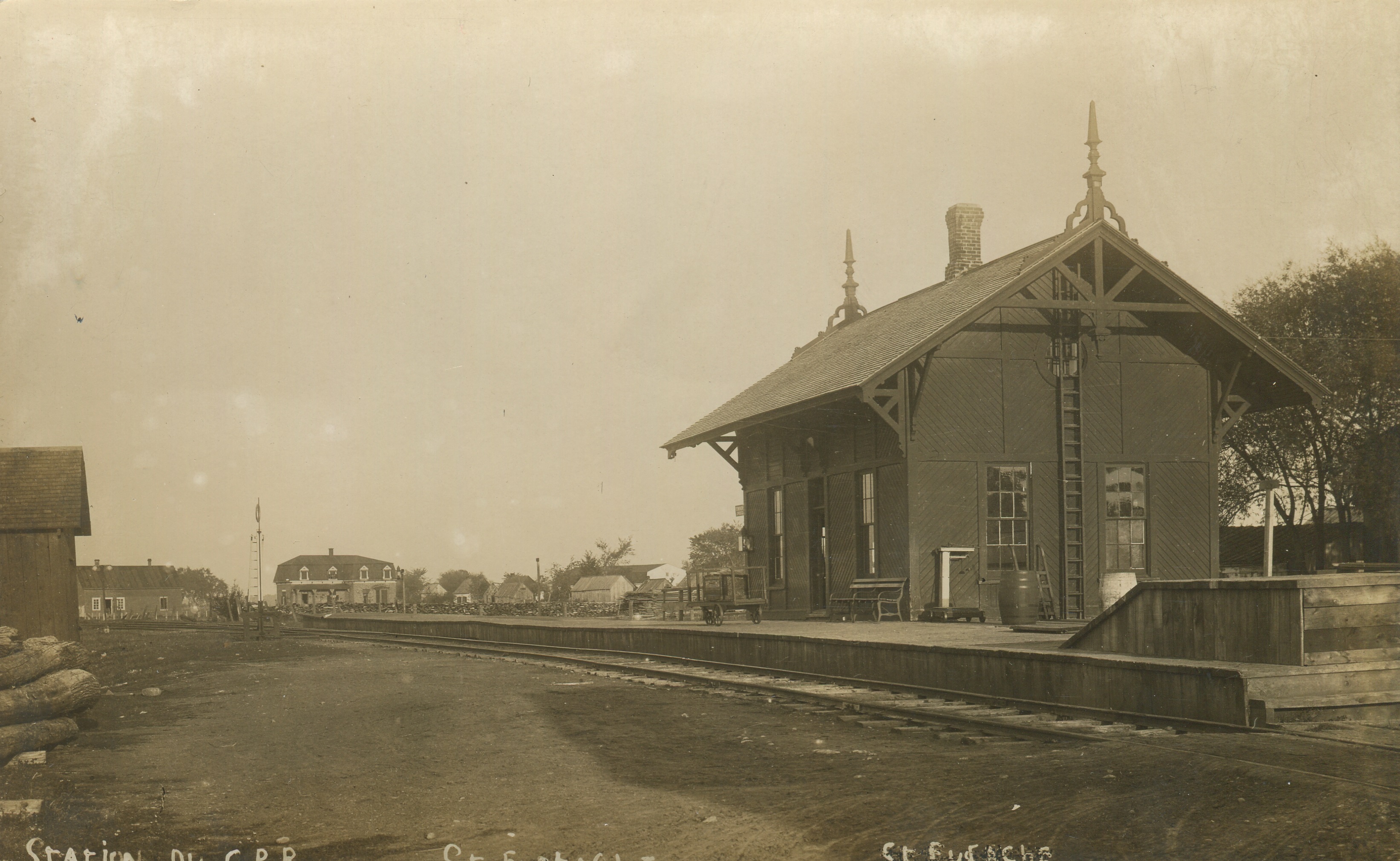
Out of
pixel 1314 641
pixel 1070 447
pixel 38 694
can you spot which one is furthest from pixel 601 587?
pixel 1314 641

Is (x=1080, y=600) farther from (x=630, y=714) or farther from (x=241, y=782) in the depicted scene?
(x=241, y=782)

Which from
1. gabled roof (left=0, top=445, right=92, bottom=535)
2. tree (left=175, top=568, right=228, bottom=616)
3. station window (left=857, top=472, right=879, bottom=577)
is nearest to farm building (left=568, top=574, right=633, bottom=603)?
tree (left=175, top=568, right=228, bottom=616)

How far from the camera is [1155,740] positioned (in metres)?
7.81

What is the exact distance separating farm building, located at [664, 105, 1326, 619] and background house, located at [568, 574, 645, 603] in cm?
7053

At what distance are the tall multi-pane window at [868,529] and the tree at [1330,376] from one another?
1994 centimetres

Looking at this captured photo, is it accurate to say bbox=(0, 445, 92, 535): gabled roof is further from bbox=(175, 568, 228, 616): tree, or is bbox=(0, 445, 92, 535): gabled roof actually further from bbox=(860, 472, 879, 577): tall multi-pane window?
bbox=(175, 568, 228, 616): tree

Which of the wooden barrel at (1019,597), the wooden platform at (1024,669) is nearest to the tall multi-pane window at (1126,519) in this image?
the wooden platform at (1024,669)

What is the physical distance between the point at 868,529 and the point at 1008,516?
2.46 metres

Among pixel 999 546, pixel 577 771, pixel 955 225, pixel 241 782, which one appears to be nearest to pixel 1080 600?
pixel 999 546

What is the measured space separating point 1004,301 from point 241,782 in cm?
1452

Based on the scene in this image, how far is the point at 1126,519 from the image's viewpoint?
2002 cm

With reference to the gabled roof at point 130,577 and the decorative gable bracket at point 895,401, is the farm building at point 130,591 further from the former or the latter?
the decorative gable bracket at point 895,401

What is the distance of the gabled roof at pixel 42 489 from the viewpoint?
2572 cm

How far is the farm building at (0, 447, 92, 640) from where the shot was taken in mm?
25219
